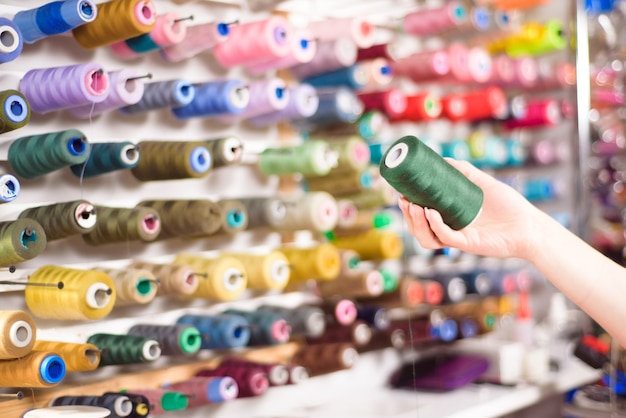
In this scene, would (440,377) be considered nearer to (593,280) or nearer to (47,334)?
(593,280)

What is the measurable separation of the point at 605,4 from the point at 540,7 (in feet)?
0.92

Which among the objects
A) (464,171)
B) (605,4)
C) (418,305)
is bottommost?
(418,305)

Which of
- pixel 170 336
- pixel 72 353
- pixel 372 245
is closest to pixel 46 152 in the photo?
pixel 72 353

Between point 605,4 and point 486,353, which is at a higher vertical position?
point 605,4

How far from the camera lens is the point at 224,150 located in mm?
1660

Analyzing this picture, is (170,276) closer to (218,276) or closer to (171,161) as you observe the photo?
(218,276)

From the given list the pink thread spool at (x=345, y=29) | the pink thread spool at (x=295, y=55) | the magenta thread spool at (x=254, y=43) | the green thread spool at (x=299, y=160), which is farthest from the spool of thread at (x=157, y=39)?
the pink thread spool at (x=345, y=29)

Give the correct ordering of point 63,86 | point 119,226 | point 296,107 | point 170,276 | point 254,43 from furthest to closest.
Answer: point 296,107, point 254,43, point 170,276, point 119,226, point 63,86

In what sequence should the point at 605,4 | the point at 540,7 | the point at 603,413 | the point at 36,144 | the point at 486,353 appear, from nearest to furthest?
the point at 36,144, the point at 603,413, the point at 486,353, the point at 605,4, the point at 540,7

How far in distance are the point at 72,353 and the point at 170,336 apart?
0.81 feet

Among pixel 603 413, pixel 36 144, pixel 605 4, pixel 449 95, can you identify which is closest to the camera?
pixel 36 144

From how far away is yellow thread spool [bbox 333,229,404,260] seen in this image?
209 centimetres

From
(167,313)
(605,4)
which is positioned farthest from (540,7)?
(167,313)

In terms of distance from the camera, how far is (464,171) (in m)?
1.46
